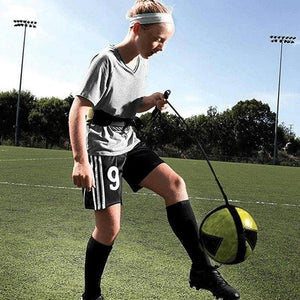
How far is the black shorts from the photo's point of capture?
2928 mm

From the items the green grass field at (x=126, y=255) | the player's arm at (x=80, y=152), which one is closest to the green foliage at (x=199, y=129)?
the green grass field at (x=126, y=255)

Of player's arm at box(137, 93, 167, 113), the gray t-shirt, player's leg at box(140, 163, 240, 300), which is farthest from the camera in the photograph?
player's arm at box(137, 93, 167, 113)

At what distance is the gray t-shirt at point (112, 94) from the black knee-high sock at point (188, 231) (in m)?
0.52

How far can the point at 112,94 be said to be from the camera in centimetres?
305

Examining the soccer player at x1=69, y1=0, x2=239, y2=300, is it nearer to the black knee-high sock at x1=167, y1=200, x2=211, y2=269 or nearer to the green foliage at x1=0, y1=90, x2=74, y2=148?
Answer: the black knee-high sock at x1=167, y1=200, x2=211, y2=269

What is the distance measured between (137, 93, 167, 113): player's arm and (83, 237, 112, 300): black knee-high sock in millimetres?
999

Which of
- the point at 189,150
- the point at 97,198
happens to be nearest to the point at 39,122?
the point at 189,150

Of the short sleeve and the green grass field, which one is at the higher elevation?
the short sleeve

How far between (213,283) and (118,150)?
1027 mm

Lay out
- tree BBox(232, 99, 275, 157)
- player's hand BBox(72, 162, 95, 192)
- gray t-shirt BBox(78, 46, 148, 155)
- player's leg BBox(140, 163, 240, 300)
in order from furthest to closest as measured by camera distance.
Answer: tree BBox(232, 99, 275, 157), player's leg BBox(140, 163, 240, 300), gray t-shirt BBox(78, 46, 148, 155), player's hand BBox(72, 162, 95, 192)

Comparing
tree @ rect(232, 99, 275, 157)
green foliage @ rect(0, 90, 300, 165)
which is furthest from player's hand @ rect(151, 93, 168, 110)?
tree @ rect(232, 99, 275, 157)

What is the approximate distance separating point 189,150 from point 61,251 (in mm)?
49312

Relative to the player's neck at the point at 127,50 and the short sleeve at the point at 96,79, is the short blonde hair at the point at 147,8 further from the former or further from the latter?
the short sleeve at the point at 96,79

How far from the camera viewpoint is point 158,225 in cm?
559
